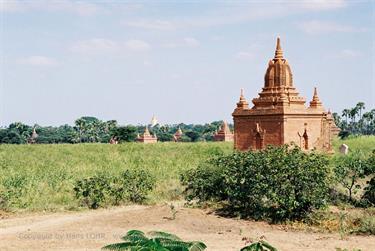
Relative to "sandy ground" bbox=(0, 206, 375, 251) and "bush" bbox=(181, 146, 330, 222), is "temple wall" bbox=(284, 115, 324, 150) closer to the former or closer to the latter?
"bush" bbox=(181, 146, 330, 222)

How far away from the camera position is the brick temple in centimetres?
2214

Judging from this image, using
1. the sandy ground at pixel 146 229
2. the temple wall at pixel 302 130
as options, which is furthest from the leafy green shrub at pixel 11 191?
the temple wall at pixel 302 130

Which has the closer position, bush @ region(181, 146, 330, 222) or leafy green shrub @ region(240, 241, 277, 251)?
leafy green shrub @ region(240, 241, 277, 251)

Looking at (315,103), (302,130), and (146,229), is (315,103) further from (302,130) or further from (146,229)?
(146,229)

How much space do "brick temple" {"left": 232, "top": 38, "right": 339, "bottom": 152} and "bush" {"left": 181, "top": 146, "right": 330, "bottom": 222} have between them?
8.02 m

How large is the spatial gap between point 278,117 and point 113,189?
30.7 feet

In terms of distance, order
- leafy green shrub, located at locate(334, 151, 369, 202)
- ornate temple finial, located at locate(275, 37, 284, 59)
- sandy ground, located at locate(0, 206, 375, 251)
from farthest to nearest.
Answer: ornate temple finial, located at locate(275, 37, 284, 59) → leafy green shrub, located at locate(334, 151, 369, 202) → sandy ground, located at locate(0, 206, 375, 251)

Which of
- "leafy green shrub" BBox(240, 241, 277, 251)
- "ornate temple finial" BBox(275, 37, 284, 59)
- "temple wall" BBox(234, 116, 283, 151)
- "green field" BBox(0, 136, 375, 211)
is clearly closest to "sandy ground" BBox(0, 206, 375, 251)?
"green field" BBox(0, 136, 375, 211)

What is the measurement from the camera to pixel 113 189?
15.1 meters

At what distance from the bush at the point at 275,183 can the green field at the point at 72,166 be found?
3172mm

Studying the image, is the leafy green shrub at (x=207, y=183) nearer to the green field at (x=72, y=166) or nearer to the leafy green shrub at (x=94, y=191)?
the green field at (x=72, y=166)

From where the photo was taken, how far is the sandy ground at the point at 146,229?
9.81 meters

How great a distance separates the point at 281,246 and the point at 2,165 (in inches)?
690

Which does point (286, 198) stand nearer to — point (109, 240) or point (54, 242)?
point (109, 240)
